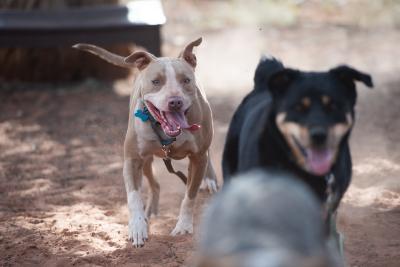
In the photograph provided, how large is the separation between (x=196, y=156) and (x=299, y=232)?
11.1ft

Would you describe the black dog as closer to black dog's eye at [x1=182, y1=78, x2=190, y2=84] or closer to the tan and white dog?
the tan and white dog

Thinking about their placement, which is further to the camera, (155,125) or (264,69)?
(155,125)

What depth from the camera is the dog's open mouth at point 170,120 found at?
5.64 m

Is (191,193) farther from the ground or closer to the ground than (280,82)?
closer to the ground

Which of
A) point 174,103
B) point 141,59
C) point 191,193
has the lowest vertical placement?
point 191,193

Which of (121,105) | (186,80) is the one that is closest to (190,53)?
(186,80)

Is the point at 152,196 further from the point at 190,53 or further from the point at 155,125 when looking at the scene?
the point at 190,53

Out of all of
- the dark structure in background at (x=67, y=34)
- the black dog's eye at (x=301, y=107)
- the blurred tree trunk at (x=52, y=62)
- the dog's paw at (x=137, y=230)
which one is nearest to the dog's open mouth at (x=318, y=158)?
the black dog's eye at (x=301, y=107)

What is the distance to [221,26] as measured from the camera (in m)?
13.6

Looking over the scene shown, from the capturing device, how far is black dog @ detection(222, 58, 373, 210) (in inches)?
150

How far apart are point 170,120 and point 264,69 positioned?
1.17 metres

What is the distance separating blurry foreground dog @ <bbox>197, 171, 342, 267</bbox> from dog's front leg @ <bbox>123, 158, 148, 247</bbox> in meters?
2.84

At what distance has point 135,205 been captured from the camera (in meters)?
5.82

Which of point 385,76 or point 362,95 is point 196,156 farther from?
point 385,76
